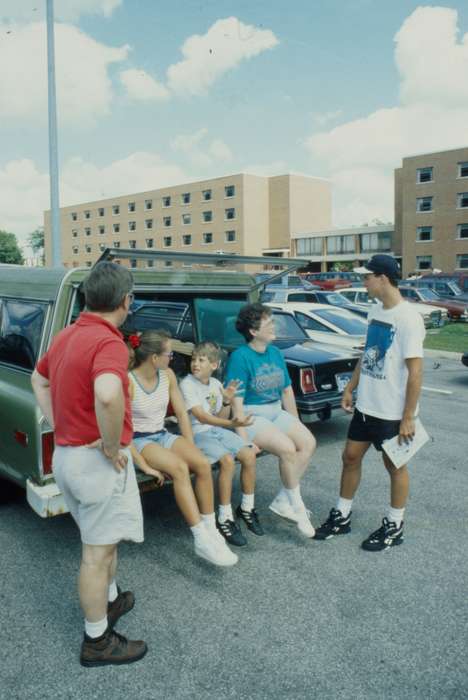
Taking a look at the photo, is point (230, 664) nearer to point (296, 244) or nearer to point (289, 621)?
point (289, 621)

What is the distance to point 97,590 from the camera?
9.05 ft

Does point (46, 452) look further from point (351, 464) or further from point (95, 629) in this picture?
point (351, 464)

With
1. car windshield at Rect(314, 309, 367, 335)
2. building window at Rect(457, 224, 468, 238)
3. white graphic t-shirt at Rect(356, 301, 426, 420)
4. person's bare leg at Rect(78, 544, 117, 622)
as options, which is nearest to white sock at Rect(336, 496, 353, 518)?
white graphic t-shirt at Rect(356, 301, 426, 420)

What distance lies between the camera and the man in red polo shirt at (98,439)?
101 inches

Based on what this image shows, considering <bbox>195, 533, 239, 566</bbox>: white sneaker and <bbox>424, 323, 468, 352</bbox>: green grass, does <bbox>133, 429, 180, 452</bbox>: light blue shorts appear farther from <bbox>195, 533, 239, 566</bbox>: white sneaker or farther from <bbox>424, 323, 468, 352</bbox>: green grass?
<bbox>424, 323, 468, 352</bbox>: green grass

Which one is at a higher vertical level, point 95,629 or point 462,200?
point 462,200

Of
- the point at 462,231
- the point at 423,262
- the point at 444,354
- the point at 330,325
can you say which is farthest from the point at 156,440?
the point at 423,262

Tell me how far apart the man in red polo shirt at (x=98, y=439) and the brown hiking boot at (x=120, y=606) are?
24cm

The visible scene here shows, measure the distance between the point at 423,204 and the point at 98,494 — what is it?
56.4 meters

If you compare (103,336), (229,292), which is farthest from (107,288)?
(229,292)

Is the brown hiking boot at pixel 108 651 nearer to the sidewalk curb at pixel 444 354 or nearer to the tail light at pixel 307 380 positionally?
the tail light at pixel 307 380

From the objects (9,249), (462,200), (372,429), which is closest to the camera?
(372,429)

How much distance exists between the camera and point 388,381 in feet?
12.8

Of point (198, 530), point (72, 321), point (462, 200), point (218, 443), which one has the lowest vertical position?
point (198, 530)
